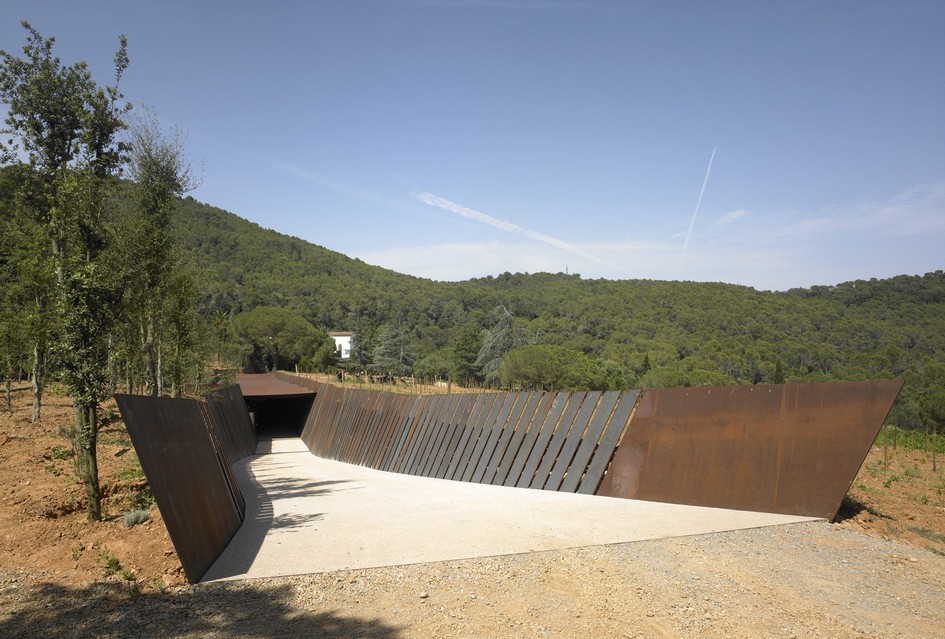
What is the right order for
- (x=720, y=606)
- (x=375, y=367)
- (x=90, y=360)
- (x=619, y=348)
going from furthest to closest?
(x=375, y=367), (x=619, y=348), (x=90, y=360), (x=720, y=606)

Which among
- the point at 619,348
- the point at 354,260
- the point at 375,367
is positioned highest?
the point at 354,260

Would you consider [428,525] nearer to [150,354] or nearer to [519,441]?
[519,441]

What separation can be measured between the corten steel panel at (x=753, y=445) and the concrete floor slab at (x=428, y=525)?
9.0 inches

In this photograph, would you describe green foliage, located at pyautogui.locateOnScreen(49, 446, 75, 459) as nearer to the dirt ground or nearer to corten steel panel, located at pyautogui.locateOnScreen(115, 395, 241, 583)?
the dirt ground

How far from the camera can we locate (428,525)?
19.2 ft

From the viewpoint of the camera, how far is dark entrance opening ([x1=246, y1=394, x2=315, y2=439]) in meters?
23.9

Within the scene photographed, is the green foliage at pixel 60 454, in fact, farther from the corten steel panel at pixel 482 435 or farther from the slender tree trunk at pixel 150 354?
the corten steel panel at pixel 482 435

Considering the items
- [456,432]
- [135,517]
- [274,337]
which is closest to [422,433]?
[456,432]

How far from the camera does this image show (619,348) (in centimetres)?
4156

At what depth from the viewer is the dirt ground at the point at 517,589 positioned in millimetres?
3463

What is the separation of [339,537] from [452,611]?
82.0 inches

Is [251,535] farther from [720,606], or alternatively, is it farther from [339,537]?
[720,606]

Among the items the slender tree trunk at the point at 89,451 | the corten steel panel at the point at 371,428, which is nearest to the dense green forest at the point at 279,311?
the slender tree trunk at the point at 89,451

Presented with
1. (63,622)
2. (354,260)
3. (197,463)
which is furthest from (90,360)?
(354,260)
